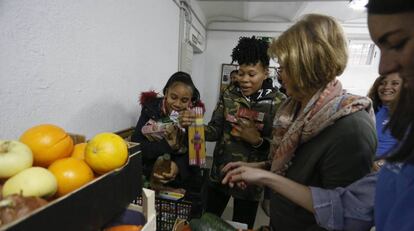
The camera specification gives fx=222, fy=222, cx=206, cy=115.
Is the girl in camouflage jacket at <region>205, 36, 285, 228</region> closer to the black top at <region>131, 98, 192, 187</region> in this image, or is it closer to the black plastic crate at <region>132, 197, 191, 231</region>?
the black top at <region>131, 98, 192, 187</region>

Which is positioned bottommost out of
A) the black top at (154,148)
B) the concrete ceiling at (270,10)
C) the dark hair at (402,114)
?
the black top at (154,148)

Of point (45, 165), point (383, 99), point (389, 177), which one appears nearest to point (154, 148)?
point (45, 165)

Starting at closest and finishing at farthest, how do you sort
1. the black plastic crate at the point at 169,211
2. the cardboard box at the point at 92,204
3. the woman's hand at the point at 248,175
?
the cardboard box at the point at 92,204 < the woman's hand at the point at 248,175 < the black plastic crate at the point at 169,211

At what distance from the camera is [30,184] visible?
360mm

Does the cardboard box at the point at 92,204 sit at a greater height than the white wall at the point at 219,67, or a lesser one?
lesser

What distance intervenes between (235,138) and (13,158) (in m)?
1.18

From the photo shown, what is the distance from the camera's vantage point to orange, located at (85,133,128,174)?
47 cm

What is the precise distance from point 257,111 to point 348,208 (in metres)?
0.84

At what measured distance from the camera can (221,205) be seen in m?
1.56

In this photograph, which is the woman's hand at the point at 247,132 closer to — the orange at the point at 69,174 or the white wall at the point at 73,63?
the white wall at the point at 73,63

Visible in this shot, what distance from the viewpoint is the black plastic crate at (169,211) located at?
3.05ft

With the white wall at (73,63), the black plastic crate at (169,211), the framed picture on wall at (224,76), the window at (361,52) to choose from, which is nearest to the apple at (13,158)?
the white wall at (73,63)

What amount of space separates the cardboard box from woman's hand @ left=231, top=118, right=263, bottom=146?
0.86m

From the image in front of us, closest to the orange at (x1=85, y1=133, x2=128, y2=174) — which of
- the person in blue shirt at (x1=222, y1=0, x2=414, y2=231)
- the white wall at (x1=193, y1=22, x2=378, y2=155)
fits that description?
the person in blue shirt at (x1=222, y1=0, x2=414, y2=231)
